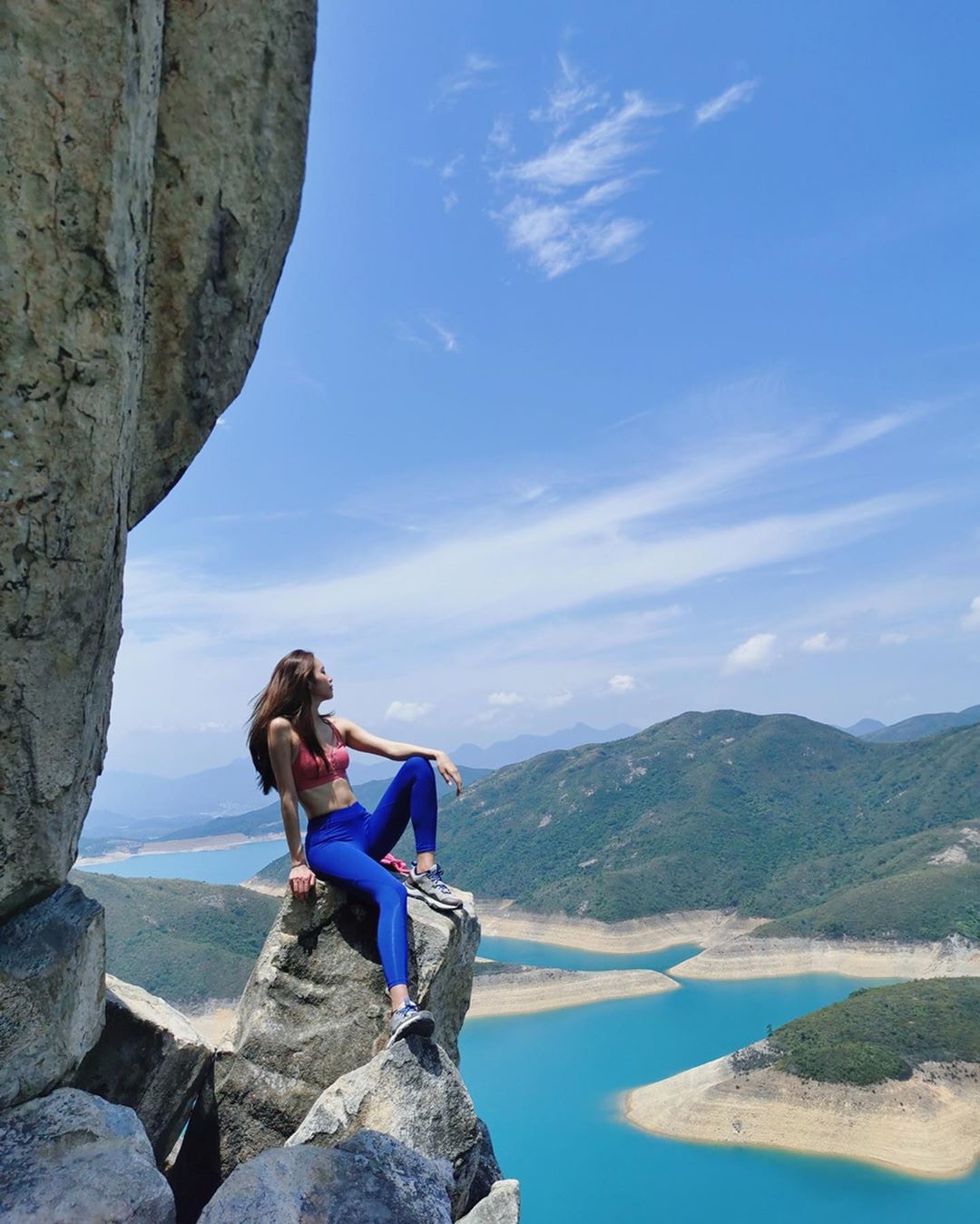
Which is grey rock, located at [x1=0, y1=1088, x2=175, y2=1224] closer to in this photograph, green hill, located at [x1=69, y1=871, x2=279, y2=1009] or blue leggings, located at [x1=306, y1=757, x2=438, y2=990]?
blue leggings, located at [x1=306, y1=757, x2=438, y2=990]

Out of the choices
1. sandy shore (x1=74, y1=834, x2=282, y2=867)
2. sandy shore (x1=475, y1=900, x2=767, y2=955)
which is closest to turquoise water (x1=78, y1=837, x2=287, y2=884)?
sandy shore (x1=74, y1=834, x2=282, y2=867)

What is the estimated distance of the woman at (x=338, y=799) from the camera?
4031 millimetres

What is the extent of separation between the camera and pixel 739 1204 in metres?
33.0

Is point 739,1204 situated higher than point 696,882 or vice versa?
point 696,882

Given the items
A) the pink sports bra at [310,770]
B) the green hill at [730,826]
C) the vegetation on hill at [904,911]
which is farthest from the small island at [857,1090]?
the pink sports bra at [310,770]

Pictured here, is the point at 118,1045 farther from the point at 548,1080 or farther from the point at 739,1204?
the point at 548,1080

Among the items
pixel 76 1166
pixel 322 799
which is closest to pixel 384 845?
pixel 322 799

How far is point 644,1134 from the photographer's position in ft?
130

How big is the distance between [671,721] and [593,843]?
3621cm

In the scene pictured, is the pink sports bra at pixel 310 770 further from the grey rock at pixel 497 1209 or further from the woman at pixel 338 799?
the grey rock at pixel 497 1209

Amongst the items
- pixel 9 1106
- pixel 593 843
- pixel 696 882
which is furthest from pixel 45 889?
pixel 593 843

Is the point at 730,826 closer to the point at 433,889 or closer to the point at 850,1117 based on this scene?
the point at 850,1117

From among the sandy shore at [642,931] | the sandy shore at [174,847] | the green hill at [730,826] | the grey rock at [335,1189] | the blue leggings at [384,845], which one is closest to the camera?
the grey rock at [335,1189]

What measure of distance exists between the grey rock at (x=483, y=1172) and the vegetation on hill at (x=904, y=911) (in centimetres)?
6436
